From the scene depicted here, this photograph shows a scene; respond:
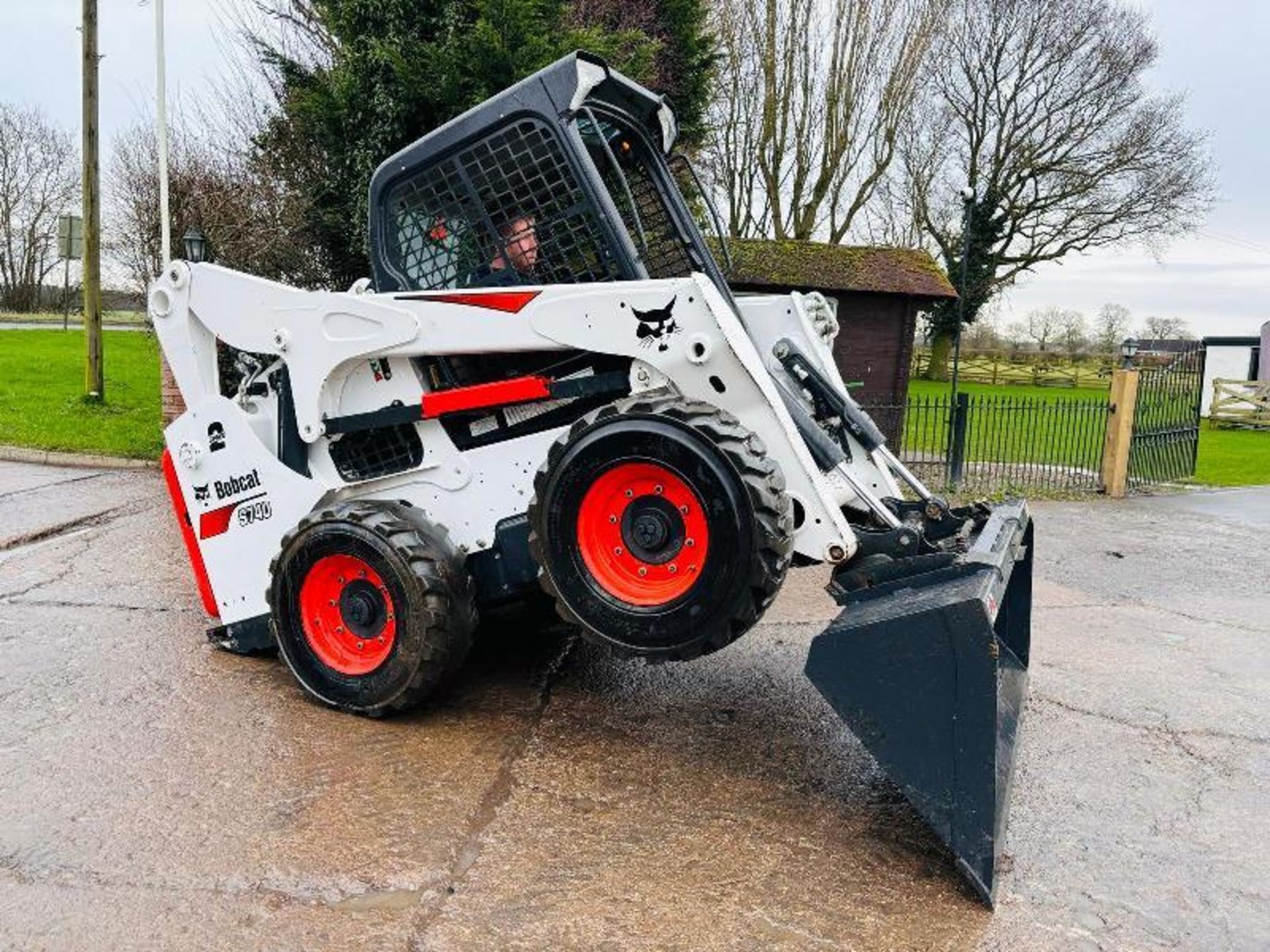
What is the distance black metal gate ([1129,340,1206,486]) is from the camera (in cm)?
1188

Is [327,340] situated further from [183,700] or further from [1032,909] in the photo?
[1032,909]

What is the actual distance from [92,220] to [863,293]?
32.1ft

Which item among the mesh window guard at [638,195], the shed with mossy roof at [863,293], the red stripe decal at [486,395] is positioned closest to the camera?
the red stripe decal at [486,395]

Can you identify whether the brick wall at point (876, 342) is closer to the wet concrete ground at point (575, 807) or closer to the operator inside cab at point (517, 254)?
the wet concrete ground at point (575, 807)

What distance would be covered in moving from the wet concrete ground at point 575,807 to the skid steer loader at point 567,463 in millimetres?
287

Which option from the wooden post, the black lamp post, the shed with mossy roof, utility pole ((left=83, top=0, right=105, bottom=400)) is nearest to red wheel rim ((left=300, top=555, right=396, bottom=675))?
the black lamp post

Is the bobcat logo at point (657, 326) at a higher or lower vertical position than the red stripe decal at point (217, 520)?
higher

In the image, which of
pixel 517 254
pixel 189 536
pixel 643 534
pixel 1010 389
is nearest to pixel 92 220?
pixel 189 536

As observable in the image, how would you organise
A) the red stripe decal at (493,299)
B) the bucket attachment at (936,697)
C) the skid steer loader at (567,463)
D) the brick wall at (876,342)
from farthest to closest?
1. the brick wall at (876,342)
2. the red stripe decal at (493,299)
3. the skid steer loader at (567,463)
4. the bucket attachment at (936,697)

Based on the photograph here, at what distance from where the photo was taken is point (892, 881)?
113 inches

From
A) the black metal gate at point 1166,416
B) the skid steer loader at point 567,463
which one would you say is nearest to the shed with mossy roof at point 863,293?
the black metal gate at point 1166,416

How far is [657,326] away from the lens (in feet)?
11.1

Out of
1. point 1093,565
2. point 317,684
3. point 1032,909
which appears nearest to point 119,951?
point 317,684

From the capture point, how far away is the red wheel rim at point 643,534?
3.21 m
